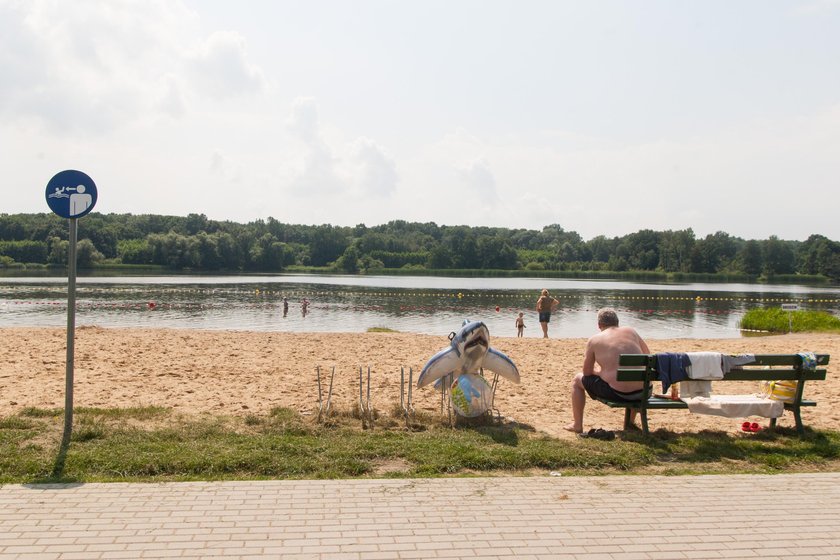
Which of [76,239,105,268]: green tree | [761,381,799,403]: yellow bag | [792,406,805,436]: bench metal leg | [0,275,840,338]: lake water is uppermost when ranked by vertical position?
[76,239,105,268]: green tree

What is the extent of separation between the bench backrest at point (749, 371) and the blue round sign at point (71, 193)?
5815 mm

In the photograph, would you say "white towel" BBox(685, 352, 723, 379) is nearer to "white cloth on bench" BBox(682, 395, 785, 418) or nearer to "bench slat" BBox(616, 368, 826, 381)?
"bench slat" BBox(616, 368, 826, 381)

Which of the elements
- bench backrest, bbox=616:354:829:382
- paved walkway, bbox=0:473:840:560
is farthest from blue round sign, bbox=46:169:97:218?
bench backrest, bbox=616:354:829:382

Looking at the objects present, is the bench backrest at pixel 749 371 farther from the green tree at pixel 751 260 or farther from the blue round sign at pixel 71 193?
the green tree at pixel 751 260

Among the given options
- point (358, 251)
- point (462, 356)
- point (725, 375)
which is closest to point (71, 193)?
point (462, 356)

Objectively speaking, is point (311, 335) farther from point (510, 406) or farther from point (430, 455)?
point (430, 455)

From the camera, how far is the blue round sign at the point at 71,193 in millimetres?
6691

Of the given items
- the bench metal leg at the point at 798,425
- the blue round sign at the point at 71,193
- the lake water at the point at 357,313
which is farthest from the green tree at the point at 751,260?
the blue round sign at the point at 71,193

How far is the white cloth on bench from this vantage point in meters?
7.21

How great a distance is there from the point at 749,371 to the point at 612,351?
144 centimetres

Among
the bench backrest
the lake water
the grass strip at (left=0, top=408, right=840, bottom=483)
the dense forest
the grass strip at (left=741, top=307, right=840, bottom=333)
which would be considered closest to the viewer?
the grass strip at (left=0, top=408, right=840, bottom=483)

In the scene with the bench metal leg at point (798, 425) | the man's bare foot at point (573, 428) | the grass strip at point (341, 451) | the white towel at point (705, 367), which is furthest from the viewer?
the man's bare foot at point (573, 428)

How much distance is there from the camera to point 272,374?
1151cm

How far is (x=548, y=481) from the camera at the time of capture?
18.7ft
